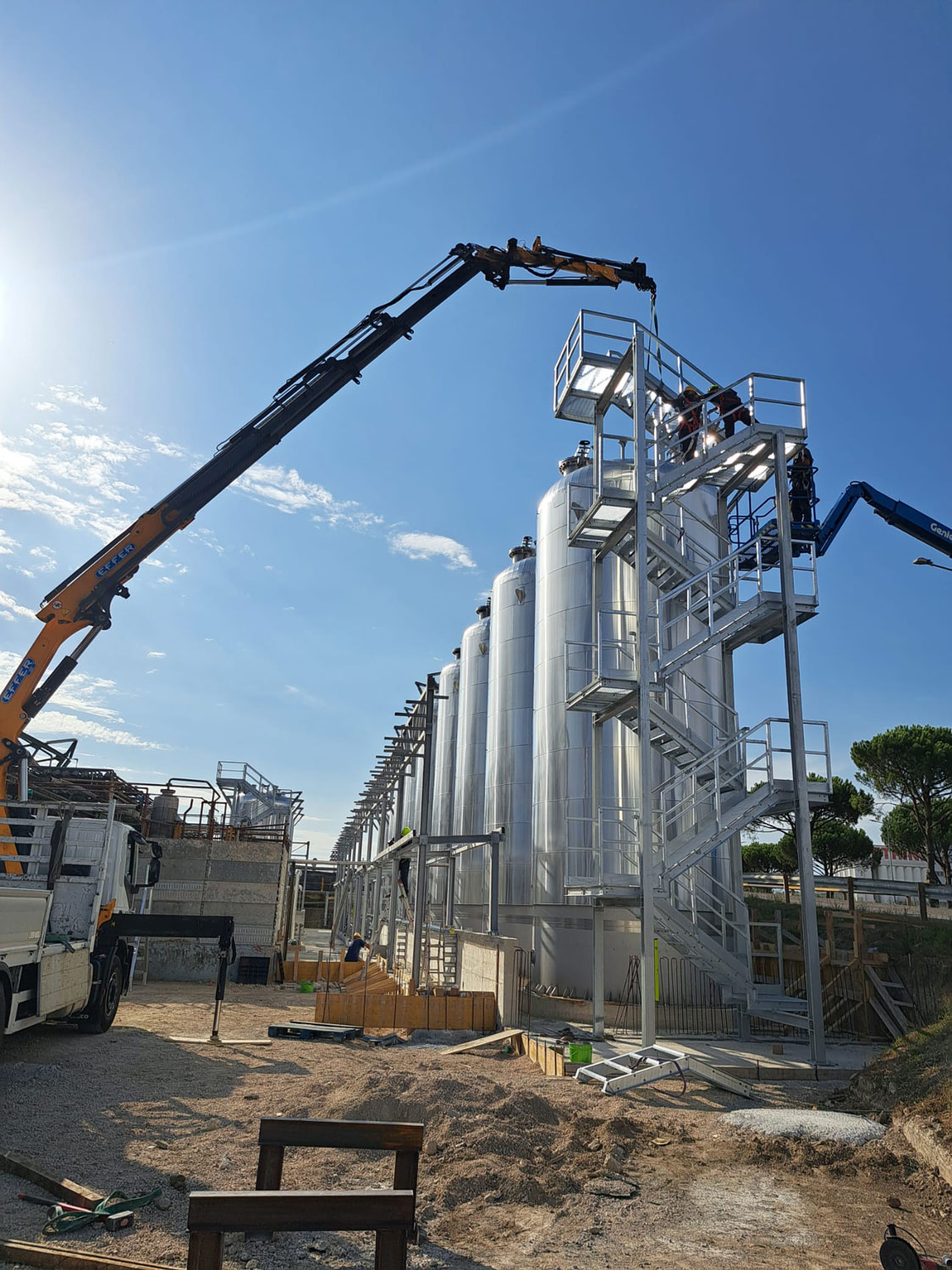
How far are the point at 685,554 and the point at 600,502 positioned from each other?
370cm

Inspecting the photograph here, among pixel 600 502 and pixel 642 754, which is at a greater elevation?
pixel 600 502

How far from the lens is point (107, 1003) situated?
16172 millimetres

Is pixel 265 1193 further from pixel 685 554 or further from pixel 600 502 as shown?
pixel 685 554

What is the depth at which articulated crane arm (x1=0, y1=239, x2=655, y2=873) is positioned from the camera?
17797mm

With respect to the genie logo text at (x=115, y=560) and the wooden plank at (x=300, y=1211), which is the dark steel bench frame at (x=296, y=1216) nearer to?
the wooden plank at (x=300, y=1211)

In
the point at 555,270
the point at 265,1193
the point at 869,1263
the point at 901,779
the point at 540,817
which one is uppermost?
the point at 555,270

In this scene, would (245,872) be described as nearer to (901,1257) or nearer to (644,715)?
(644,715)

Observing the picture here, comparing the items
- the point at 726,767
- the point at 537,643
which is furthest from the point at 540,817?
the point at 726,767

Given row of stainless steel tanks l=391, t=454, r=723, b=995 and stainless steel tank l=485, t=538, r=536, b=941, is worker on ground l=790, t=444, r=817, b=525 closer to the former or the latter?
row of stainless steel tanks l=391, t=454, r=723, b=995

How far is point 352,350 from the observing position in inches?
787

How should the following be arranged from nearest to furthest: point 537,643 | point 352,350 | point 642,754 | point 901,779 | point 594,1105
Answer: point 594,1105 → point 642,754 → point 352,350 → point 537,643 → point 901,779

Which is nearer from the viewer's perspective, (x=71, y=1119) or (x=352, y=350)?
(x=71, y=1119)

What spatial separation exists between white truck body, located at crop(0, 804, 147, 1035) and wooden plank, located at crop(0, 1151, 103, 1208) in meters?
3.34

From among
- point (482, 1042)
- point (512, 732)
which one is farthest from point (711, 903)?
point (512, 732)
